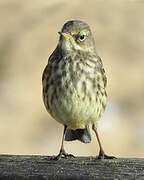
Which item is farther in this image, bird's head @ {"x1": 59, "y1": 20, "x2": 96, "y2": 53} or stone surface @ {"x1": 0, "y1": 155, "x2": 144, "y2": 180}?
bird's head @ {"x1": 59, "y1": 20, "x2": 96, "y2": 53}

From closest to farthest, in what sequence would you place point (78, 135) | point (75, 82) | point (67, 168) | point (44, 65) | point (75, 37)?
point (67, 168) → point (75, 37) → point (75, 82) → point (78, 135) → point (44, 65)

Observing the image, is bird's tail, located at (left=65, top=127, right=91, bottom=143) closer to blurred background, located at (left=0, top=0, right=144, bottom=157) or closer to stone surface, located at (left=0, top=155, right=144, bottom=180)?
stone surface, located at (left=0, top=155, right=144, bottom=180)

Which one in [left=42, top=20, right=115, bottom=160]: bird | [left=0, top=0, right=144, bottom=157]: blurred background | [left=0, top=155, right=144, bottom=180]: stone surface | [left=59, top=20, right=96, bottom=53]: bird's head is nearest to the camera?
[left=0, top=155, right=144, bottom=180]: stone surface

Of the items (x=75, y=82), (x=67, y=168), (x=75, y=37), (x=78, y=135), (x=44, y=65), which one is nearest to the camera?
(x=67, y=168)

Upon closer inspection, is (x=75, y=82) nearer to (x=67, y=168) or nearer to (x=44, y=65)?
(x=67, y=168)

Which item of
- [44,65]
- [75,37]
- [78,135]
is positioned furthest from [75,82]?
[44,65]

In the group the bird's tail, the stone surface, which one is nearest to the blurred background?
the bird's tail

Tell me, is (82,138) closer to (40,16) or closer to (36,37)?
(36,37)
